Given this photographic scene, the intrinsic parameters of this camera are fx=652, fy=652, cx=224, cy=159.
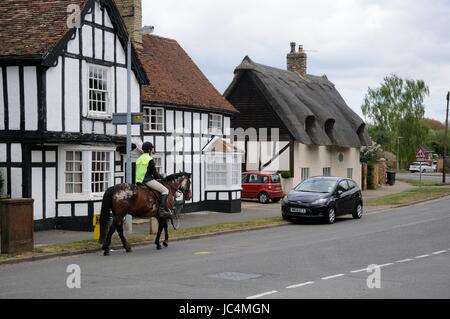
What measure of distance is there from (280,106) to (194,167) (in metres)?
12.5

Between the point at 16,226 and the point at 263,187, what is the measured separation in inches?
863

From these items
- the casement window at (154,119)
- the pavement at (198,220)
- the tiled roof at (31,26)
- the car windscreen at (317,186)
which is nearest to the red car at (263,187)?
the pavement at (198,220)

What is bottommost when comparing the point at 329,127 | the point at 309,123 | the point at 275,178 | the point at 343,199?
the point at 343,199

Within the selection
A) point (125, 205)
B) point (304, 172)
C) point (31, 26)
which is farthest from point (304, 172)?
point (125, 205)

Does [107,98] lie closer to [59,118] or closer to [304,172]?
[59,118]

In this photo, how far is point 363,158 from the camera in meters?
53.2

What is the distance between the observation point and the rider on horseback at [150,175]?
643 inches

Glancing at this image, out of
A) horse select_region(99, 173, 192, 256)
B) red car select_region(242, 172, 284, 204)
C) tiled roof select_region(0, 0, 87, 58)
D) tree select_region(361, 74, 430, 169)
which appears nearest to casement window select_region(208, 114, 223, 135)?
red car select_region(242, 172, 284, 204)

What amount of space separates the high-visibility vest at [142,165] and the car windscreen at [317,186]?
10294 mm

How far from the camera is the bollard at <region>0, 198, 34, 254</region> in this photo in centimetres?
1484

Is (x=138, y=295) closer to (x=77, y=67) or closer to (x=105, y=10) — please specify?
(x=77, y=67)

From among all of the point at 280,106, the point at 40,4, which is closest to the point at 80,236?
the point at 40,4

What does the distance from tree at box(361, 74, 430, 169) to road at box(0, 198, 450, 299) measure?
220ft

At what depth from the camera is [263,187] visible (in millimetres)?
35844
